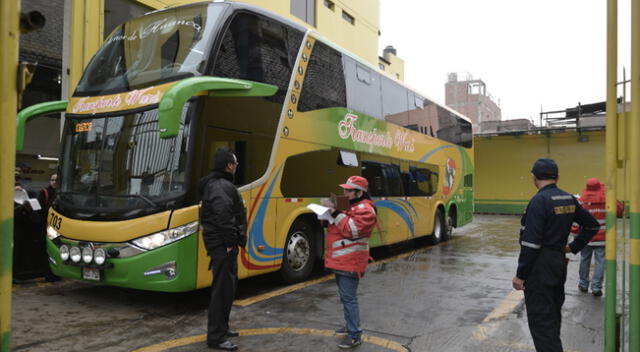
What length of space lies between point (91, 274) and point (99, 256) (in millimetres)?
296

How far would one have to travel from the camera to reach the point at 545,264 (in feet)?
12.4

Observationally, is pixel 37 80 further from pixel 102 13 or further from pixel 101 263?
pixel 101 263

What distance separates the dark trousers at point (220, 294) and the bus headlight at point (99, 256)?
1.85 meters

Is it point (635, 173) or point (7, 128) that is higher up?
point (7, 128)

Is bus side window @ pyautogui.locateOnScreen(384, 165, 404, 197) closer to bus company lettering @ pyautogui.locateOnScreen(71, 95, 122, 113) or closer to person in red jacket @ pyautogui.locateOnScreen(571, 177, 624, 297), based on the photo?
person in red jacket @ pyautogui.locateOnScreen(571, 177, 624, 297)

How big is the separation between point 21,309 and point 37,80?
29.5 ft

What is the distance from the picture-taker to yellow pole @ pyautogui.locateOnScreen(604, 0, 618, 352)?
3.13 m

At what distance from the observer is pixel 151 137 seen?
6184 millimetres

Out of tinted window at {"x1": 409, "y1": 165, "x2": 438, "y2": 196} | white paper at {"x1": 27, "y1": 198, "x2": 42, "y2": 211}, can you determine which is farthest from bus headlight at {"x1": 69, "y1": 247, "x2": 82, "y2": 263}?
tinted window at {"x1": 409, "y1": 165, "x2": 438, "y2": 196}

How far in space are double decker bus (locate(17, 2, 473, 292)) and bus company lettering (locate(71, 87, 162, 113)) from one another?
0.06 feet

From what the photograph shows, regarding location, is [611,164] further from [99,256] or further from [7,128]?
[99,256]

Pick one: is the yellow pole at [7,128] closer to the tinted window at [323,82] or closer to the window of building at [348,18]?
the tinted window at [323,82]

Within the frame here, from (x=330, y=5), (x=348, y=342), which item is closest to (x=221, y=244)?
(x=348, y=342)

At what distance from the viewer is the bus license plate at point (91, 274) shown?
20.0 feet
